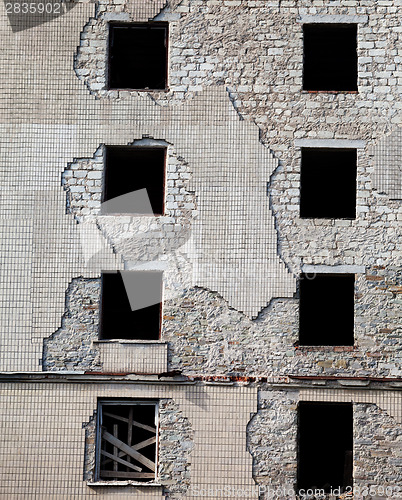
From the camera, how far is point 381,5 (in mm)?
13625

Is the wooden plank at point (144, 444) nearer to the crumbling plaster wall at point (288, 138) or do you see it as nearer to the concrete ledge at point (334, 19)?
the crumbling plaster wall at point (288, 138)

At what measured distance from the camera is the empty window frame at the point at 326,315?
1431cm

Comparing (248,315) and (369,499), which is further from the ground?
(248,315)

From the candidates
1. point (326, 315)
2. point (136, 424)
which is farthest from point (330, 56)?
point (136, 424)

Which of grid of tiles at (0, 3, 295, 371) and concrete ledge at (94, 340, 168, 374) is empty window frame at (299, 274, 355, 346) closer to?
grid of tiles at (0, 3, 295, 371)

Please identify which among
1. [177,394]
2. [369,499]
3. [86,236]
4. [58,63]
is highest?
[58,63]

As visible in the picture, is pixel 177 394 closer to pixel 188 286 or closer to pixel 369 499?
pixel 188 286

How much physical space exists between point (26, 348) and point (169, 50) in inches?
220

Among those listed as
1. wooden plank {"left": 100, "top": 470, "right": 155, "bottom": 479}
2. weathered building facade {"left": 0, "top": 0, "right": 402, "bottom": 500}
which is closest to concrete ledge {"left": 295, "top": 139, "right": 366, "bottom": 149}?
weathered building facade {"left": 0, "top": 0, "right": 402, "bottom": 500}

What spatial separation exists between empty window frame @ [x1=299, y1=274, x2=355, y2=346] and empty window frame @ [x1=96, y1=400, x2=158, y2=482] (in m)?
3.42

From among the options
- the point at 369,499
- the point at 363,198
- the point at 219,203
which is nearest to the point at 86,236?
the point at 219,203

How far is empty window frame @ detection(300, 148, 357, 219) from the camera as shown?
14.8m

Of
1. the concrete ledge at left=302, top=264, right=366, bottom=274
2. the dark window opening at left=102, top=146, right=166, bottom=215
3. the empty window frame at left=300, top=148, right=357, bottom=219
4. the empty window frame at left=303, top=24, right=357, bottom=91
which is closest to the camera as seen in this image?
the concrete ledge at left=302, top=264, right=366, bottom=274

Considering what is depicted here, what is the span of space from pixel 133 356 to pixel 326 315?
13.1 ft
